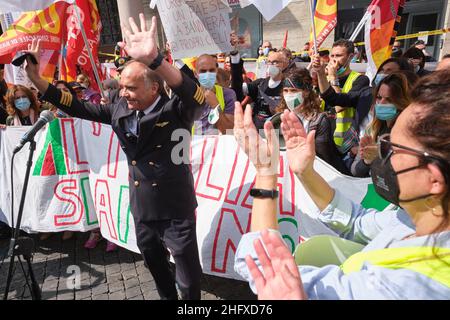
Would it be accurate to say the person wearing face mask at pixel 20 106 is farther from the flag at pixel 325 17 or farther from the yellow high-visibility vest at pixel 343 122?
the flag at pixel 325 17

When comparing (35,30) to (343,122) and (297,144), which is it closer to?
(343,122)

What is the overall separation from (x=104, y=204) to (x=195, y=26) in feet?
6.34

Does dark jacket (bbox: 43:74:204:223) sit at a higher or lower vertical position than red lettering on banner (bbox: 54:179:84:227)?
higher

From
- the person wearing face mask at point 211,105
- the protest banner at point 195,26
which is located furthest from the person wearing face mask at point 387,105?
the protest banner at point 195,26

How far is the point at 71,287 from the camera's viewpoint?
115 inches

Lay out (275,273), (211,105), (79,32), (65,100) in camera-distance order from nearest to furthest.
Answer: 1. (275,273)
2. (65,100)
3. (211,105)
4. (79,32)

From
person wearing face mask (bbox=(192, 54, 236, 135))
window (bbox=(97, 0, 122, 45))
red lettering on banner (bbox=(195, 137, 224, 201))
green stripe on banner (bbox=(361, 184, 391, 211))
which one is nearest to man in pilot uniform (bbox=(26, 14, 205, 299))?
red lettering on banner (bbox=(195, 137, 224, 201))

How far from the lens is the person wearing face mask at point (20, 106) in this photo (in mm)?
3797

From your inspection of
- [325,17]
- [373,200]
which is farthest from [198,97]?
[325,17]

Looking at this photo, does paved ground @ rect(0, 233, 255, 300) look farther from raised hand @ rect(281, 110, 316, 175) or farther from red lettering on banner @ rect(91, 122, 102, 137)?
raised hand @ rect(281, 110, 316, 175)

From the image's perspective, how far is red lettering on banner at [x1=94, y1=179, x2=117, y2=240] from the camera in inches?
124

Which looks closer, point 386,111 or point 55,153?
point 386,111

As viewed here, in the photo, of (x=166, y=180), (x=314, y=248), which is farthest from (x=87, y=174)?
(x=314, y=248)

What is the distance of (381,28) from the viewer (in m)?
3.90
